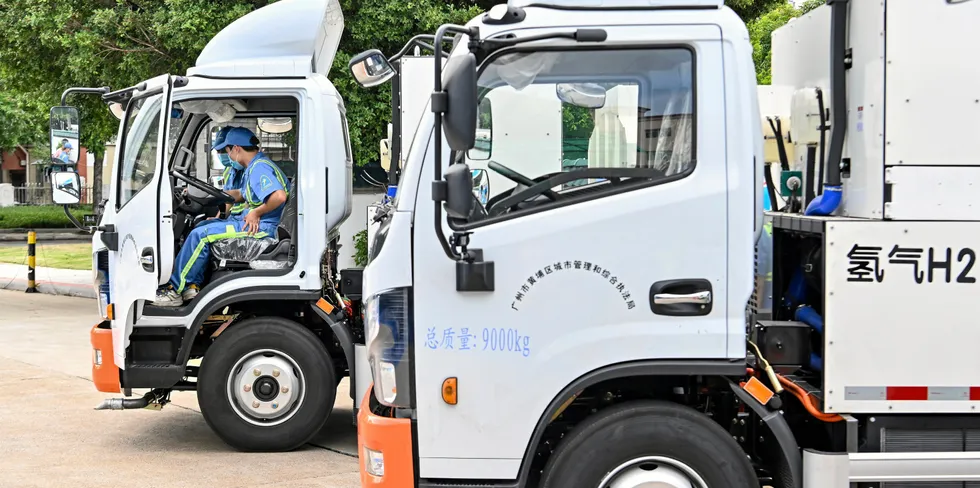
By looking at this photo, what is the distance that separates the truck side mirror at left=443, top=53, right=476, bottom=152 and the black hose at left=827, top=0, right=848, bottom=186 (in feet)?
5.47

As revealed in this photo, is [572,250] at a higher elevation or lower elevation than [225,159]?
lower

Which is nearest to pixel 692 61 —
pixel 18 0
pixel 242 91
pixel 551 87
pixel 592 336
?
pixel 551 87

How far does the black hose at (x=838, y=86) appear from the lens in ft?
14.9

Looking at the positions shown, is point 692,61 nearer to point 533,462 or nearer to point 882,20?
point 882,20

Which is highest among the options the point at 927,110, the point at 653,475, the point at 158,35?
the point at 158,35

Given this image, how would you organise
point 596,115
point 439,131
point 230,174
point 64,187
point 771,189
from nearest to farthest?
1. point 439,131
2. point 596,115
3. point 771,189
4. point 64,187
5. point 230,174

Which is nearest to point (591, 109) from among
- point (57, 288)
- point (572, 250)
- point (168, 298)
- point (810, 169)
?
point (572, 250)

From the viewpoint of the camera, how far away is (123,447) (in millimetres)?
7645

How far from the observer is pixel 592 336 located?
425cm

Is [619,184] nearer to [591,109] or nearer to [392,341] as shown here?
[591,109]

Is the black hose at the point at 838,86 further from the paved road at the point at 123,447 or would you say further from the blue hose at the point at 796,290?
the paved road at the point at 123,447

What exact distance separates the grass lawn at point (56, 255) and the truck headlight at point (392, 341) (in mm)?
20334

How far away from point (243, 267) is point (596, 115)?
154 inches

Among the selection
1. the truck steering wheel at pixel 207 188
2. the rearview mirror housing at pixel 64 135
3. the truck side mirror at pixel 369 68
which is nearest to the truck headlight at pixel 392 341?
the truck side mirror at pixel 369 68
